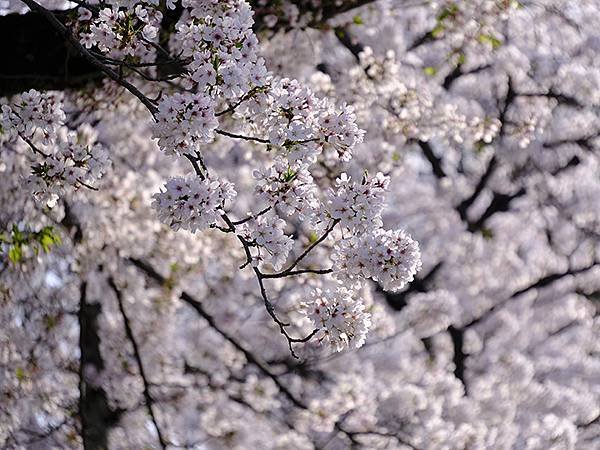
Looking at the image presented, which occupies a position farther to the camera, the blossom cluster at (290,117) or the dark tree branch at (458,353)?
the dark tree branch at (458,353)

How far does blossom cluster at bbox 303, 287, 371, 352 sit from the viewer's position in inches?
117

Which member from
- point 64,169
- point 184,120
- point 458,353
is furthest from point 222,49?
point 458,353

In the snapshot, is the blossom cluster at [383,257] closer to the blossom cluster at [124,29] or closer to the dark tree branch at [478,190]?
the blossom cluster at [124,29]

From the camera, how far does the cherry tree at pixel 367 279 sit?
5.77 metres

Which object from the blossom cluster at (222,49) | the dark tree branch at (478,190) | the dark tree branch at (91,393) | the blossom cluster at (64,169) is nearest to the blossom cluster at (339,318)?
the blossom cluster at (222,49)

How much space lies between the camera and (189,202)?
8.45ft

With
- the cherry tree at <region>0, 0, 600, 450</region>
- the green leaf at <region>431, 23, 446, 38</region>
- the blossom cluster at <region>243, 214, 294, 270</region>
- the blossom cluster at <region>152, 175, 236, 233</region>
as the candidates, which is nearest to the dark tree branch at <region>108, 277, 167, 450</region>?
the cherry tree at <region>0, 0, 600, 450</region>

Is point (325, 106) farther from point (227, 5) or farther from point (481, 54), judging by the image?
point (481, 54)

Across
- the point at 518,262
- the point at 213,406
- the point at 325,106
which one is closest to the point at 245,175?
the point at 213,406

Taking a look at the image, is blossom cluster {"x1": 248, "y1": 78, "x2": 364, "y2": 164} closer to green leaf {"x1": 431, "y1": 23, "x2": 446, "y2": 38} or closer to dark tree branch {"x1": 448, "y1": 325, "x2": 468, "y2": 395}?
green leaf {"x1": 431, "y1": 23, "x2": 446, "y2": 38}

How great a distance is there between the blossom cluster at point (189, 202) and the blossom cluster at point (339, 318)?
578 millimetres

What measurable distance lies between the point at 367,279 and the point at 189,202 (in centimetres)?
274

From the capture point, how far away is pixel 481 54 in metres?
6.20

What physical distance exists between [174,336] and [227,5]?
3849mm
